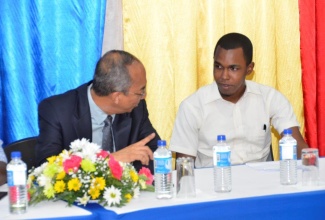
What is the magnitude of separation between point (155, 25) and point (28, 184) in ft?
7.84

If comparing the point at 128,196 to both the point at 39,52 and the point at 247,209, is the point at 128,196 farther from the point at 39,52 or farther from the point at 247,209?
the point at 39,52

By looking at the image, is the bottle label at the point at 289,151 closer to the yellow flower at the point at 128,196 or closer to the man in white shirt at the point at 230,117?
the yellow flower at the point at 128,196

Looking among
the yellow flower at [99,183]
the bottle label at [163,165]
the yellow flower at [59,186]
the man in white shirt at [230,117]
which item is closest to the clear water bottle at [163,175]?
the bottle label at [163,165]

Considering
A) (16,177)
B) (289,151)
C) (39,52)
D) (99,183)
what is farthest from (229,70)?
(16,177)

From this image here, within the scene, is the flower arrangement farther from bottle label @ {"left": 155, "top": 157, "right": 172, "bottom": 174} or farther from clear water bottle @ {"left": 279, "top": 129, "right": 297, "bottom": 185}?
clear water bottle @ {"left": 279, "top": 129, "right": 297, "bottom": 185}

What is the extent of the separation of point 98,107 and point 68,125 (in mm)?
212

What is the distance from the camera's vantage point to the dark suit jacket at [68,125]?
127 inches

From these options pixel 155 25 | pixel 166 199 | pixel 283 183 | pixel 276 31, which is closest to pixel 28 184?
pixel 166 199

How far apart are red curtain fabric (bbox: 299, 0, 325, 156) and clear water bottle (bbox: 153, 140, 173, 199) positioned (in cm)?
285

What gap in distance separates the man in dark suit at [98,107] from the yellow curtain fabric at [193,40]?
127cm

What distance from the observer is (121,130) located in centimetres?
343

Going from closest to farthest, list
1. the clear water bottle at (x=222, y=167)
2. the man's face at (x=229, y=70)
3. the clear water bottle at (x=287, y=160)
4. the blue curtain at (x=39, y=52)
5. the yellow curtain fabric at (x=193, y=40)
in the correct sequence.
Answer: the clear water bottle at (x=222, y=167)
the clear water bottle at (x=287, y=160)
the man's face at (x=229, y=70)
the blue curtain at (x=39, y=52)
the yellow curtain fabric at (x=193, y=40)

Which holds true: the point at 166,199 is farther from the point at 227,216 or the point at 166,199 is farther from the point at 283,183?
the point at 283,183

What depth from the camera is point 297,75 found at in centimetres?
517
